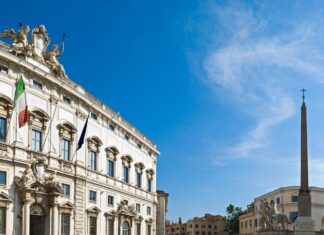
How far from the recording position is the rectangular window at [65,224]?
35.8 metres

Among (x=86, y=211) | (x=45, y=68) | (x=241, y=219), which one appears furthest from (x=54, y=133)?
(x=241, y=219)

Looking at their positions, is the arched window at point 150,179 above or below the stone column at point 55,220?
above

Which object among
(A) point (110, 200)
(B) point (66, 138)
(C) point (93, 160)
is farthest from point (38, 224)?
(A) point (110, 200)

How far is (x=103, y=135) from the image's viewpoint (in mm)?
43906

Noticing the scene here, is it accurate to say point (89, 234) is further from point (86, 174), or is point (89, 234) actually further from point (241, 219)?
point (241, 219)

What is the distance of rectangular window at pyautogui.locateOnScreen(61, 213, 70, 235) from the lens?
35800 mm

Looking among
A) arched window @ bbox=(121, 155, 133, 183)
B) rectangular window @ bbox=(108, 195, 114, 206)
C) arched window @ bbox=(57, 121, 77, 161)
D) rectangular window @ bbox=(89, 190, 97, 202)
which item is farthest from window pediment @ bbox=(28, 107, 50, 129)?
arched window @ bbox=(121, 155, 133, 183)

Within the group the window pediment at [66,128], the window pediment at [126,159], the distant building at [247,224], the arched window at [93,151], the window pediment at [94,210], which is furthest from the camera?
the distant building at [247,224]

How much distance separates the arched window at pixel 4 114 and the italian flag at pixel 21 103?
44 cm

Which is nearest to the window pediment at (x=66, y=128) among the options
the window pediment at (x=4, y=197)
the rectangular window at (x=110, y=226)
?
the window pediment at (x=4, y=197)

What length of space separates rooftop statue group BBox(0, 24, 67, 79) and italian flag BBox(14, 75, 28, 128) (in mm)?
3310

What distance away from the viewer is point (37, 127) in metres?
33.8

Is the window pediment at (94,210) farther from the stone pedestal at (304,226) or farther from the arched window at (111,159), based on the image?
the stone pedestal at (304,226)

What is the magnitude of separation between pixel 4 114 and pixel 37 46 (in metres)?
6.74
